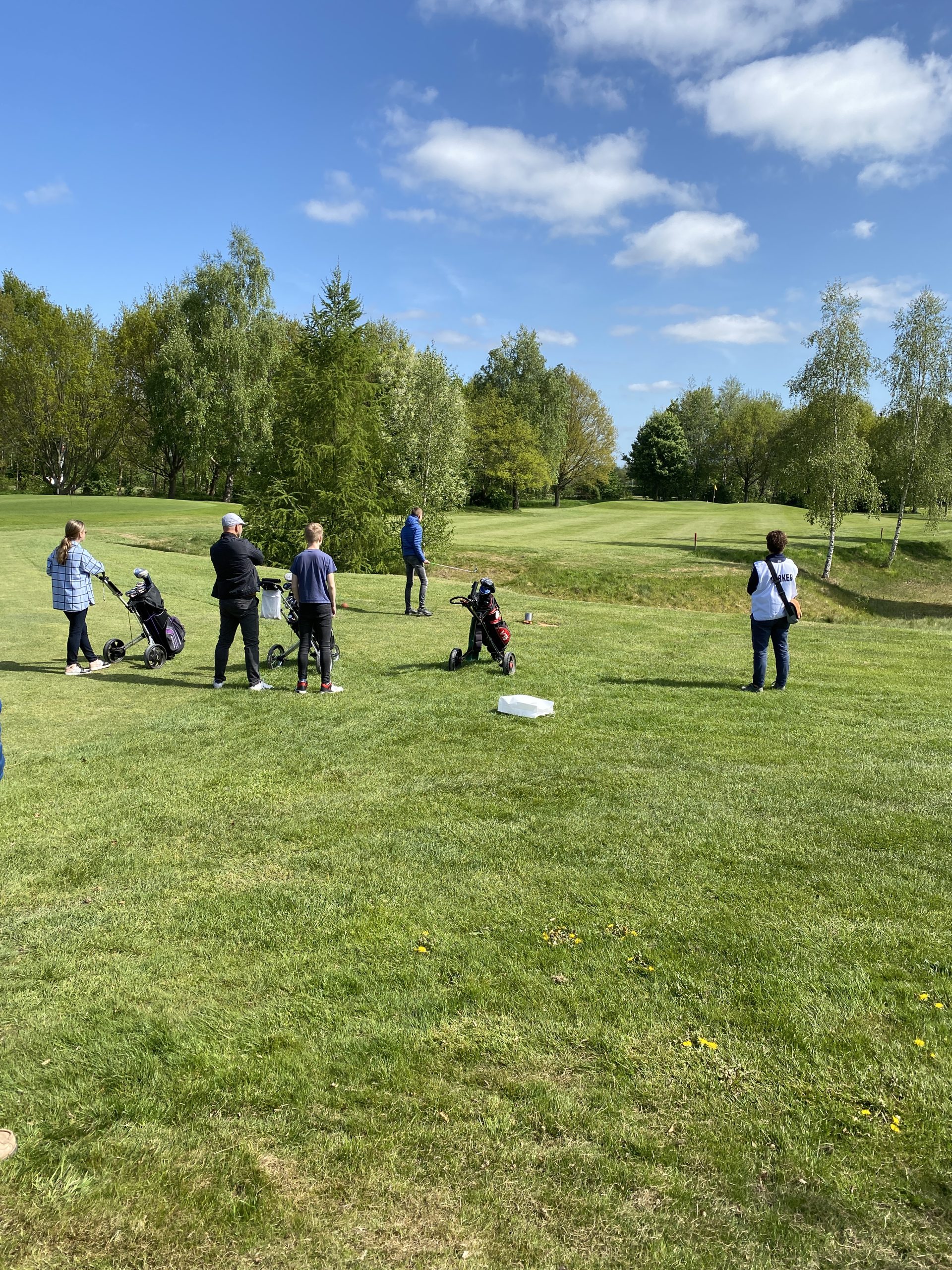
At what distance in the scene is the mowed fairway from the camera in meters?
2.80

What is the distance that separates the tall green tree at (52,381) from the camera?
5547 cm

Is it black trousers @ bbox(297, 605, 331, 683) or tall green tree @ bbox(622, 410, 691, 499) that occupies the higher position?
tall green tree @ bbox(622, 410, 691, 499)

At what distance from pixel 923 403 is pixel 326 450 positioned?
103ft

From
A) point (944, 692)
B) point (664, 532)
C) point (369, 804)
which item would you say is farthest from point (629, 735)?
point (664, 532)

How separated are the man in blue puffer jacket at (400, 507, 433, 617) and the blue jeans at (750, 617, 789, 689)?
24.8 feet

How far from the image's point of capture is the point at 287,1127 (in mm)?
3188

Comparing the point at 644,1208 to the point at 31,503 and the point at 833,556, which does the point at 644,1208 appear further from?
the point at 31,503

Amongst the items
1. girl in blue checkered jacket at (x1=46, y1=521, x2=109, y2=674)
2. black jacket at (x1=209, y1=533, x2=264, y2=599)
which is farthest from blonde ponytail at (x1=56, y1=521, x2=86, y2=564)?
black jacket at (x1=209, y1=533, x2=264, y2=599)

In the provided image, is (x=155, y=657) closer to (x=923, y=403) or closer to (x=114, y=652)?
(x=114, y=652)

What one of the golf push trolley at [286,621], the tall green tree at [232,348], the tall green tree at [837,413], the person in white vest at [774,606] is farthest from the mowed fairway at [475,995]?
the tall green tree at [232,348]

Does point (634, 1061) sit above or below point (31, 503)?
below

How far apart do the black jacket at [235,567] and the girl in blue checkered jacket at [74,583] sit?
87.3 inches

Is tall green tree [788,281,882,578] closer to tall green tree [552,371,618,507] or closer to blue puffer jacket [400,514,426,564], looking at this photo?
blue puffer jacket [400,514,426,564]

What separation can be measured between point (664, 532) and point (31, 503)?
39.5 metres
